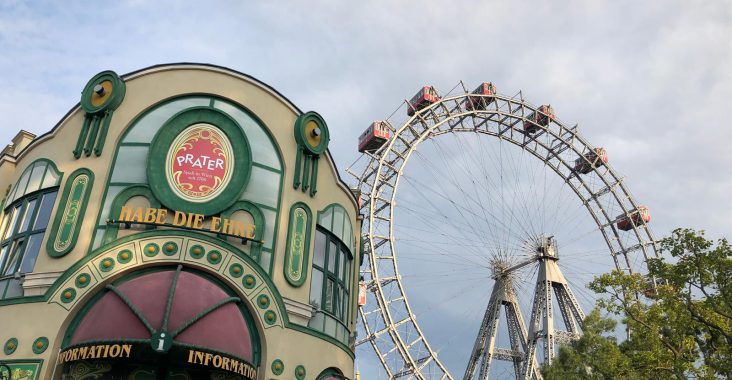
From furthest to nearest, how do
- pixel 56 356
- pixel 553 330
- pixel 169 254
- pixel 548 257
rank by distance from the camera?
pixel 548 257 < pixel 553 330 < pixel 169 254 < pixel 56 356

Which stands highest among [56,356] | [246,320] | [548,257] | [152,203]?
[548,257]

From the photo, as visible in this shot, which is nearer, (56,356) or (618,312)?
(56,356)

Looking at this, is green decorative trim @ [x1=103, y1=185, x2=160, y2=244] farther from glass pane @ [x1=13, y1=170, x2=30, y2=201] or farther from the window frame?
glass pane @ [x1=13, y1=170, x2=30, y2=201]

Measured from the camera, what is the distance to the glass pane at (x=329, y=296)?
21591 mm

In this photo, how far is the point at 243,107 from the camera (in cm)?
2150

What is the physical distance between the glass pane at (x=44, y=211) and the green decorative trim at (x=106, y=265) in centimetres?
306

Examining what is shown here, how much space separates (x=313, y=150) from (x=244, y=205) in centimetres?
366

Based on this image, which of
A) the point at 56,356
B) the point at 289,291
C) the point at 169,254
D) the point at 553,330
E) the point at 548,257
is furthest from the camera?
the point at 548,257

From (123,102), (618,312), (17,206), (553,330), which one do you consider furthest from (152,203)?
(553,330)

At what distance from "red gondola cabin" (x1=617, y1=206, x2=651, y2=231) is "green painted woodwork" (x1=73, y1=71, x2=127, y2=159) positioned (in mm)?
45508

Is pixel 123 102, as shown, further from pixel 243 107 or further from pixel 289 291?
pixel 289 291

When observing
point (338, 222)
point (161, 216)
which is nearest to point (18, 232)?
point (161, 216)

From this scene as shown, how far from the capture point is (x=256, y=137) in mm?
21375

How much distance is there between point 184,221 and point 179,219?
0.22 m
